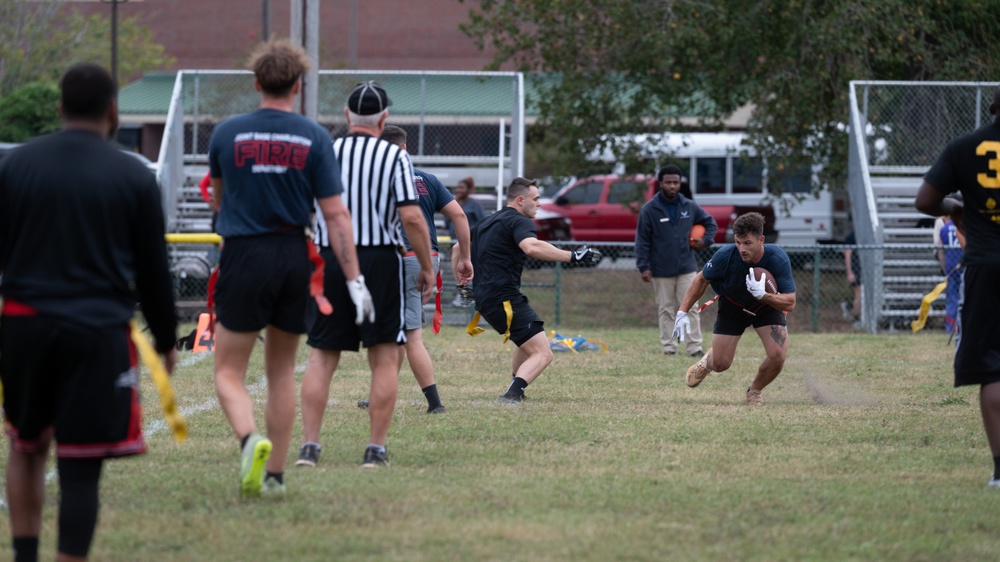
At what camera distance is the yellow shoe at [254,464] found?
500 cm

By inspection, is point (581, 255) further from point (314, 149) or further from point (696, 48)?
point (696, 48)

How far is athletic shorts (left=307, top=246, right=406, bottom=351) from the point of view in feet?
19.7

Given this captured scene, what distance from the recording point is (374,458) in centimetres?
612

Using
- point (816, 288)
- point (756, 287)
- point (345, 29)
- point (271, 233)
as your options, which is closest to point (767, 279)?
point (756, 287)

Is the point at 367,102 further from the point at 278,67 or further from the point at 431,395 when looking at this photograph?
the point at 431,395

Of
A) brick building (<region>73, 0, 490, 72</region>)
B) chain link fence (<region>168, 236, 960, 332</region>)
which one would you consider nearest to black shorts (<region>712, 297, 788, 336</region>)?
chain link fence (<region>168, 236, 960, 332</region>)

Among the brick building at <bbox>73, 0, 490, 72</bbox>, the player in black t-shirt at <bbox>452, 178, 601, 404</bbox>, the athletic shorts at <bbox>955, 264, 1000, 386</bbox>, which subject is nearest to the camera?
the athletic shorts at <bbox>955, 264, 1000, 386</bbox>

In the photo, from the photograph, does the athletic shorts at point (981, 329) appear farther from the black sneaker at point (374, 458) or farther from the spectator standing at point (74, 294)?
the spectator standing at point (74, 294)

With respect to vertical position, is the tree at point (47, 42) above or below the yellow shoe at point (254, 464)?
above

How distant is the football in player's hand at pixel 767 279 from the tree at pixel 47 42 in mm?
26657

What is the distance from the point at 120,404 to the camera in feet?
12.6

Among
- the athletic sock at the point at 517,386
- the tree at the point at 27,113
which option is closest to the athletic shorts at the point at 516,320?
the athletic sock at the point at 517,386

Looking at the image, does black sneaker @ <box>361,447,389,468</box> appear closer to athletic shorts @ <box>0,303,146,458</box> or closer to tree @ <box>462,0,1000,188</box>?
athletic shorts @ <box>0,303,146,458</box>

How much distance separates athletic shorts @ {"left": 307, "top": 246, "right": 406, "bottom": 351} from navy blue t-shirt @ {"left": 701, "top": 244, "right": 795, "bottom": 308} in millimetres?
3201
